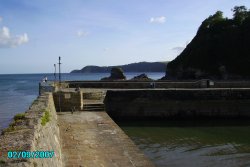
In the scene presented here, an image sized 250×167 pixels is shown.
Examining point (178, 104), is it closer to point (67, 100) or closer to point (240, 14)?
point (67, 100)

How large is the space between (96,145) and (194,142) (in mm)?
5701

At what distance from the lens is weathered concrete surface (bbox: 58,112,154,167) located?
9.98m

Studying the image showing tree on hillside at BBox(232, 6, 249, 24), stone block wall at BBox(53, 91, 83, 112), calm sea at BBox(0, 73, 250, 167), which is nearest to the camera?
calm sea at BBox(0, 73, 250, 167)

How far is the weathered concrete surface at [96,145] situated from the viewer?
9984 millimetres

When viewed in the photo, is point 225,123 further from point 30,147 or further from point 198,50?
point 198,50

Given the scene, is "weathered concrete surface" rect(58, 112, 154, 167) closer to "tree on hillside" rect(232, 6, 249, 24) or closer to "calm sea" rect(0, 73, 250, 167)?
"calm sea" rect(0, 73, 250, 167)

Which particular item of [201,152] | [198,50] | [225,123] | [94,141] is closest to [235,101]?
[225,123]

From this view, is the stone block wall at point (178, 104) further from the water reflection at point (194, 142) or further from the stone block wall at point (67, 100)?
the stone block wall at point (67, 100)

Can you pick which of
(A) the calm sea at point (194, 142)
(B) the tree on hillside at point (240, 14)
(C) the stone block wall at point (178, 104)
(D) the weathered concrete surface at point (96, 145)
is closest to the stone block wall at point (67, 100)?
(D) the weathered concrete surface at point (96, 145)

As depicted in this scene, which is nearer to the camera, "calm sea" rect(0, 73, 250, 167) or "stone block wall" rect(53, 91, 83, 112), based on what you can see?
"calm sea" rect(0, 73, 250, 167)

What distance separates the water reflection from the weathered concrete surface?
5.09 feet

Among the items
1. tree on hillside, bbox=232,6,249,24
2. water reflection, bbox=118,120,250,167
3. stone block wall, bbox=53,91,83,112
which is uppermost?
tree on hillside, bbox=232,6,249,24

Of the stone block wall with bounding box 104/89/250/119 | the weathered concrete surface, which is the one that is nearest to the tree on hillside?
the stone block wall with bounding box 104/89/250/119

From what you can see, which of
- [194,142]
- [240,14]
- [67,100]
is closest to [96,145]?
[194,142]
